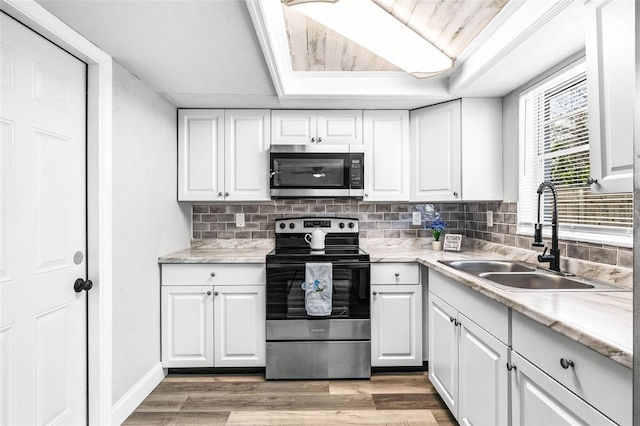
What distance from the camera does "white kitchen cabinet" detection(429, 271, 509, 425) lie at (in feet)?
4.63

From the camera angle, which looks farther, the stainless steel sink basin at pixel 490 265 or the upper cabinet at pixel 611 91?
the stainless steel sink basin at pixel 490 265

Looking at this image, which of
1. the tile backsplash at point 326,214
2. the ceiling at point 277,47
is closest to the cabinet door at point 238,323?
the tile backsplash at point 326,214

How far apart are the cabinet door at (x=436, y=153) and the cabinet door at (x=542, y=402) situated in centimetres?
157

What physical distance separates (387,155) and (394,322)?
1.35 metres

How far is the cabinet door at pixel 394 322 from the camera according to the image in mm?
2535

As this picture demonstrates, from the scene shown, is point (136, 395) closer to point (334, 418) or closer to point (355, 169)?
point (334, 418)

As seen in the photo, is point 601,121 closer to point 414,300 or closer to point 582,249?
point 582,249

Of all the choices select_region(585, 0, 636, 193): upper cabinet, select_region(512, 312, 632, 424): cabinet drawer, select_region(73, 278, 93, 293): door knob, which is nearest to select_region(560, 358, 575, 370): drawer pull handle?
select_region(512, 312, 632, 424): cabinet drawer

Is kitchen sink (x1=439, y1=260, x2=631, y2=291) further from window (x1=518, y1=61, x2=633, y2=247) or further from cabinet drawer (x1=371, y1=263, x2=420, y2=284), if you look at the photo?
cabinet drawer (x1=371, y1=263, x2=420, y2=284)

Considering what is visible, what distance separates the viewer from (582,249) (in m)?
1.79

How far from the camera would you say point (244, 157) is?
9.37ft

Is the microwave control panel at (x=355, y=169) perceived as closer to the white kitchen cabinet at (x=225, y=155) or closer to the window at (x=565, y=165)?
the white kitchen cabinet at (x=225, y=155)

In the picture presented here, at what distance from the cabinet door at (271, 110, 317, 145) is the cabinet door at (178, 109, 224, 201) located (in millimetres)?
443

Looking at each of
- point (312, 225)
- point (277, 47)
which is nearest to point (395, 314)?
point (312, 225)
